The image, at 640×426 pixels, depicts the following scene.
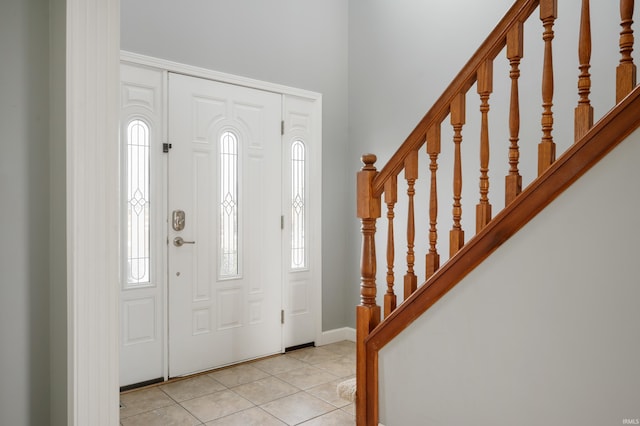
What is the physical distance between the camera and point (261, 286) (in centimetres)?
384

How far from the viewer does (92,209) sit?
1.40 m

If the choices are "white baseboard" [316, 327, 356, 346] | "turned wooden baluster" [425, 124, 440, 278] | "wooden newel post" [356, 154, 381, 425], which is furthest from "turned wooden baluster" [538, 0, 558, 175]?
"white baseboard" [316, 327, 356, 346]

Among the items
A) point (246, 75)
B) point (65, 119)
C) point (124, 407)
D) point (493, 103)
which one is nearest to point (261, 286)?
point (124, 407)

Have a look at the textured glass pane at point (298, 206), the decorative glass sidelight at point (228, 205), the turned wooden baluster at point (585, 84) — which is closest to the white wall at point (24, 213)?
the turned wooden baluster at point (585, 84)

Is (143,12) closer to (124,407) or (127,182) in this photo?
(127,182)

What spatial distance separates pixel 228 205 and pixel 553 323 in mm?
2537

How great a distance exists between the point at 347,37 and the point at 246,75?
1311mm

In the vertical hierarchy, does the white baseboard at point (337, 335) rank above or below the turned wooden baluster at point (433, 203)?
below

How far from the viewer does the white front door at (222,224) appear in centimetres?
335

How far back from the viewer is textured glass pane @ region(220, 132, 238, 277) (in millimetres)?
3582

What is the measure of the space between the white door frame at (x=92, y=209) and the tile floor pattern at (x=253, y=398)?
1.45 metres

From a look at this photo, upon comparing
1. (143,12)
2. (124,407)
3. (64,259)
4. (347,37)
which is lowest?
(124,407)

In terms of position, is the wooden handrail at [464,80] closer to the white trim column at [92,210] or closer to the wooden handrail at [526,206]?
the wooden handrail at [526,206]

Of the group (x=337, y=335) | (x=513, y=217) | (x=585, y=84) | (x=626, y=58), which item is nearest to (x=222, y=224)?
(x=337, y=335)
